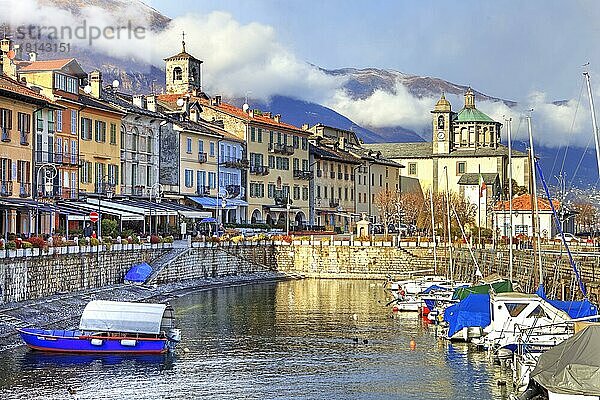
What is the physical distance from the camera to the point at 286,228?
116 metres

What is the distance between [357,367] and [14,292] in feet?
66.5

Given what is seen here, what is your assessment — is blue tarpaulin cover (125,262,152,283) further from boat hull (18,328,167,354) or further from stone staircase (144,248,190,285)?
boat hull (18,328,167,354)

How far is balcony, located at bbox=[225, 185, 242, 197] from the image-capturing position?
111375 mm

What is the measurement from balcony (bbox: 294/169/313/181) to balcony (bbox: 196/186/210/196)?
18.3 meters

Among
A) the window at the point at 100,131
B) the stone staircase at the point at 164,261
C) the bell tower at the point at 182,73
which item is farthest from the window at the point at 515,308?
the bell tower at the point at 182,73

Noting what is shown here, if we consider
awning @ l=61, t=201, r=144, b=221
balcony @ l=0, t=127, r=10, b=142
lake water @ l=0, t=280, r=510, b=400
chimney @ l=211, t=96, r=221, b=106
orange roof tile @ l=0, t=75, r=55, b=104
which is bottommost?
lake water @ l=0, t=280, r=510, b=400

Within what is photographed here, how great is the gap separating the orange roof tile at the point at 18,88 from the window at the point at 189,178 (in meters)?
28.3

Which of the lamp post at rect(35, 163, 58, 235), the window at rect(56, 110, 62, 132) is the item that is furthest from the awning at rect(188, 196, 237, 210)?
the lamp post at rect(35, 163, 58, 235)

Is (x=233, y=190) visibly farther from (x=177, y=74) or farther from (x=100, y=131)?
(x=177, y=74)

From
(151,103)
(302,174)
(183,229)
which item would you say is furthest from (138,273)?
(302,174)

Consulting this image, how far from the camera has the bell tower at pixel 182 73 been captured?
141 meters

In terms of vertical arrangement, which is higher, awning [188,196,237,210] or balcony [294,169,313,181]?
balcony [294,169,313,181]

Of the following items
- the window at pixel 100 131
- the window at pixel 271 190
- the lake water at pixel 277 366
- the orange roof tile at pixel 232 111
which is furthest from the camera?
the window at pixel 271 190

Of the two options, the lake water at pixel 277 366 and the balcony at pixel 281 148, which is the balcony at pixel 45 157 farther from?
the balcony at pixel 281 148
